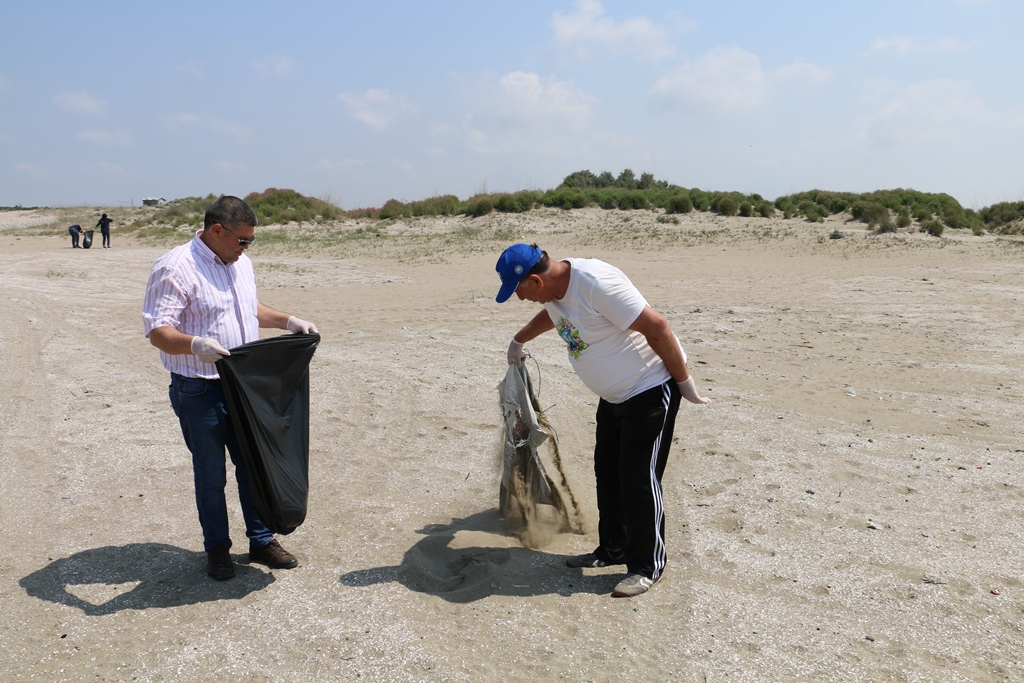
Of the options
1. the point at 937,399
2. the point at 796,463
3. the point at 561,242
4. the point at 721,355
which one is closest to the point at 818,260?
the point at 561,242

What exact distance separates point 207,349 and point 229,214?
2.19ft

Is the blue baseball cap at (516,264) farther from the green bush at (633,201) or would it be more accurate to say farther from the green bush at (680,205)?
the green bush at (633,201)

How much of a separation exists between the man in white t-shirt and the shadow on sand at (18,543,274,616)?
1.91 m

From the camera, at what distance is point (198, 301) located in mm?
3945

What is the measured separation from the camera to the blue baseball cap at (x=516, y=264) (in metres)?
3.84

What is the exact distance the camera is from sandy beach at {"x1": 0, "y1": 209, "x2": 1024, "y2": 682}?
3.72 metres

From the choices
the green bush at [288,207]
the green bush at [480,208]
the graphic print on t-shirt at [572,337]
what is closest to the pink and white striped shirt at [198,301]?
the graphic print on t-shirt at [572,337]

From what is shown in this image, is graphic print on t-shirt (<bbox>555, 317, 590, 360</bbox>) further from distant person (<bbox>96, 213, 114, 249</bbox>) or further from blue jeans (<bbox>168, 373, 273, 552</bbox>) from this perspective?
distant person (<bbox>96, 213, 114, 249</bbox>)

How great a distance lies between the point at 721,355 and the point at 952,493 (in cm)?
429

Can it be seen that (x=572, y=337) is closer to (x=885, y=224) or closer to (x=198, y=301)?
(x=198, y=301)

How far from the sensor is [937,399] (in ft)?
25.4

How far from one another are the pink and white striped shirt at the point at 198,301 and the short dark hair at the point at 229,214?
0.11 metres

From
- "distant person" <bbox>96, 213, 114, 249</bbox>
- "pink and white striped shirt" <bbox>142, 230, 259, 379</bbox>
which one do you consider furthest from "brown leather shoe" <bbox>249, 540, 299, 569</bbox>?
"distant person" <bbox>96, 213, 114, 249</bbox>

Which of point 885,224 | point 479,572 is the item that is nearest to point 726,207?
point 885,224
